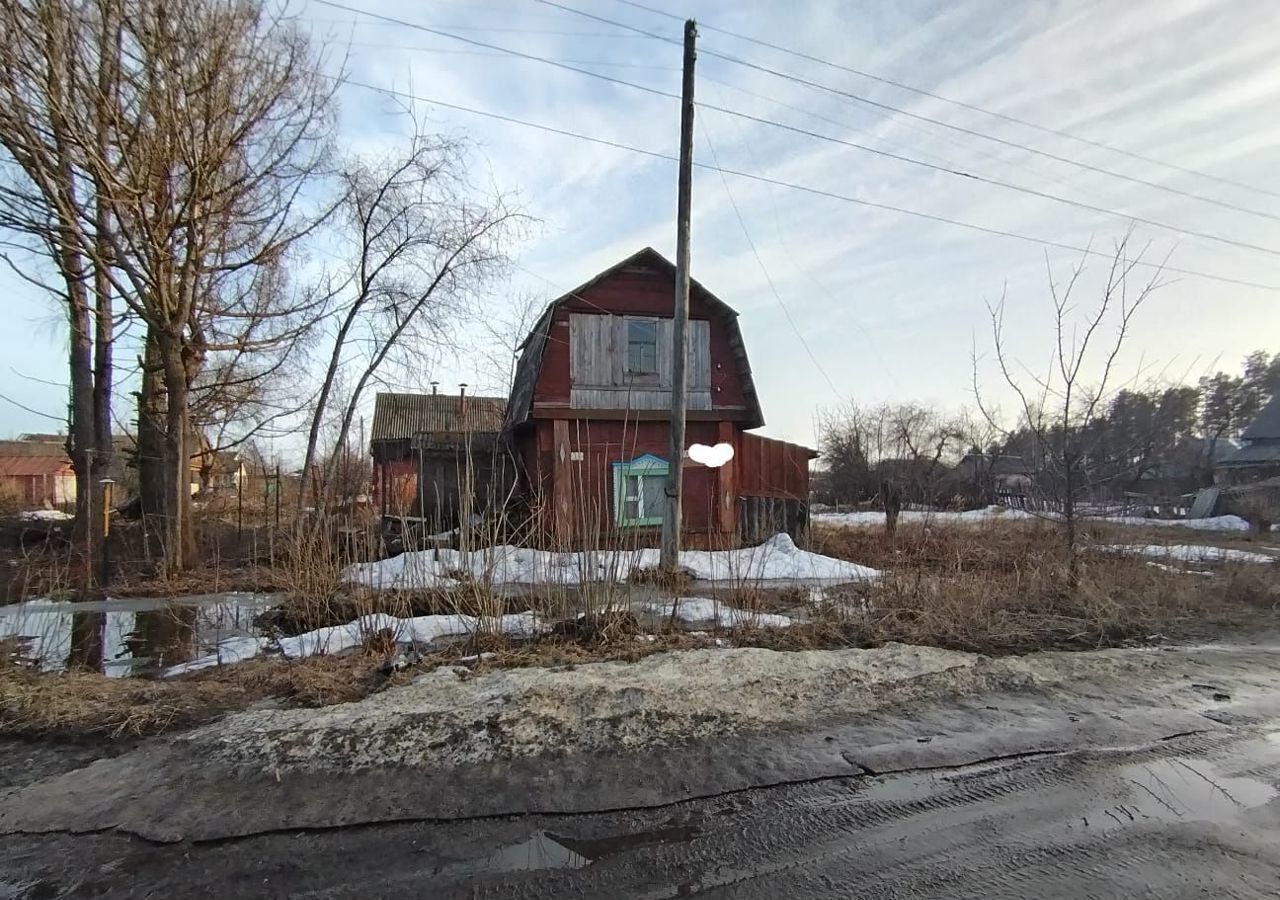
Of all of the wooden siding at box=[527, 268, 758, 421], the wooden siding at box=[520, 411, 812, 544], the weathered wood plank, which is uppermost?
the wooden siding at box=[527, 268, 758, 421]

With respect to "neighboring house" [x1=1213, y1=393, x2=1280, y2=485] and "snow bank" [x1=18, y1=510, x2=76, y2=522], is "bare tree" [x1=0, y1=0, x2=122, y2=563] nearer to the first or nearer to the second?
"snow bank" [x1=18, y1=510, x2=76, y2=522]

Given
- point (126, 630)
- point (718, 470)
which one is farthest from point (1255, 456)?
point (126, 630)

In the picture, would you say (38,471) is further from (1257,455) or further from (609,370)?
(1257,455)

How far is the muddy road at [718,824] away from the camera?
2.86 meters

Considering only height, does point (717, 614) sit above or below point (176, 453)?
below

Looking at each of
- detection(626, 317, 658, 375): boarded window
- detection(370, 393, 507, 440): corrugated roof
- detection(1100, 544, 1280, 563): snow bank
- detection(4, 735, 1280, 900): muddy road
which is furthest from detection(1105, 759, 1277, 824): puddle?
detection(370, 393, 507, 440): corrugated roof

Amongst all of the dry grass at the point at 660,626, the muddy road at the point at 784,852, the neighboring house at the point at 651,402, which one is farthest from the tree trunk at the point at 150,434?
the muddy road at the point at 784,852

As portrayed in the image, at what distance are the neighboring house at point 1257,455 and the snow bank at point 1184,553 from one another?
34.3 meters

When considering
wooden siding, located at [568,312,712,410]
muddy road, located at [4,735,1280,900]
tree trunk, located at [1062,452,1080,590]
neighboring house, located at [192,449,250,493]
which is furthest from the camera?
neighboring house, located at [192,449,250,493]

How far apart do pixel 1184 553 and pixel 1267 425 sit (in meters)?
45.3

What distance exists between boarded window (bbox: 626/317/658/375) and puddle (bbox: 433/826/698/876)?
48.8 ft

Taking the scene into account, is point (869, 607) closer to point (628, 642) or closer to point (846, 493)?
point (628, 642)

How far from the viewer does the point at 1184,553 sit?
15.0 meters

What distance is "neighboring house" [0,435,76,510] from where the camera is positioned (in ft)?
152
